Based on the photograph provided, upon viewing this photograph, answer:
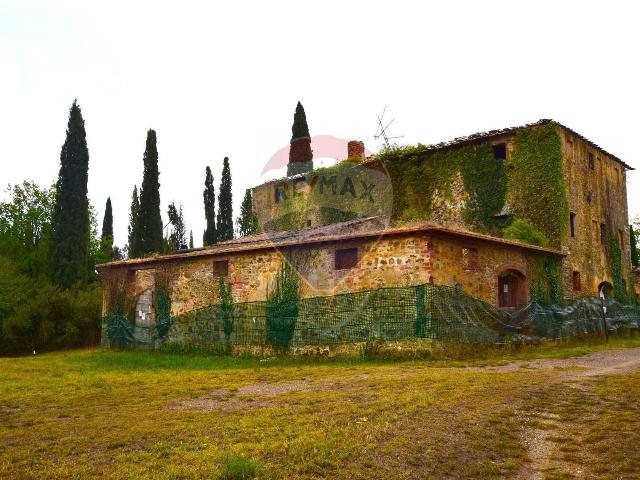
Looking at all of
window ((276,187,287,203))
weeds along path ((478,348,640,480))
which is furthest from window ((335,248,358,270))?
window ((276,187,287,203))

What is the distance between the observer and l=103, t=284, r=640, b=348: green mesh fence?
51.0 ft

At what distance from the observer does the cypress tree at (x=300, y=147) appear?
38812 mm

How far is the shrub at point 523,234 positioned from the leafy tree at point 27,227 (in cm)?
2858

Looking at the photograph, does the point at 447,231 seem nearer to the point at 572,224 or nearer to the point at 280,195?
the point at 572,224

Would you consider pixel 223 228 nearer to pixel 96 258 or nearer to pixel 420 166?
pixel 96 258

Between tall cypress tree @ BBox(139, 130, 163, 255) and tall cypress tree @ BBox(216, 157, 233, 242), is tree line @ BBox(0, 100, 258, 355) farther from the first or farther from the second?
tall cypress tree @ BBox(216, 157, 233, 242)

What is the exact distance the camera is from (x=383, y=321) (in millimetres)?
15875

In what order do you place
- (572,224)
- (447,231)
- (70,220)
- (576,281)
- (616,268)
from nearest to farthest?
(447,231) < (576,281) < (572,224) < (616,268) < (70,220)

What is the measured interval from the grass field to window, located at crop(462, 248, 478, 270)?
5.86m

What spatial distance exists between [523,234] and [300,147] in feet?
59.5

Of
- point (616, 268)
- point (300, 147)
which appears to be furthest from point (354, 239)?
point (300, 147)

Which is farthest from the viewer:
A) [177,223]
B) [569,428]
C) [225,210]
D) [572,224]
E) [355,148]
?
[177,223]

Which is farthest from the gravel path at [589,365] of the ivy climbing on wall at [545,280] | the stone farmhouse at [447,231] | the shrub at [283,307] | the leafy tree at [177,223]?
the leafy tree at [177,223]

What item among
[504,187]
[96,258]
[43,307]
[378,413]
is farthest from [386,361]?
[96,258]
